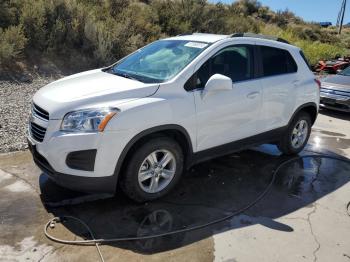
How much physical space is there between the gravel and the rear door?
3683mm

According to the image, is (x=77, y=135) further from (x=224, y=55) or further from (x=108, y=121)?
(x=224, y=55)

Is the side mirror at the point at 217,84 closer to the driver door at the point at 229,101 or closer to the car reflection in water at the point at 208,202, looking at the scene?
the driver door at the point at 229,101

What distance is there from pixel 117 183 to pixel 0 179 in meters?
1.69

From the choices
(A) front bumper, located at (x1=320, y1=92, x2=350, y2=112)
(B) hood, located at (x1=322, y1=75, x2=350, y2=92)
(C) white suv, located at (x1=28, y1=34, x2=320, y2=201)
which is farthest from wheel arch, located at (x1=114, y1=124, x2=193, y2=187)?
(B) hood, located at (x1=322, y1=75, x2=350, y2=92)

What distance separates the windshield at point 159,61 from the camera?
482 centimetres

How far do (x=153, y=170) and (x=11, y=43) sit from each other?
7245mm

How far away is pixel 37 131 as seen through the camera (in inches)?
170

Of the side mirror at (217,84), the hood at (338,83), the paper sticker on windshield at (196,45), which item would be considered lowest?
the hood at (338,83)

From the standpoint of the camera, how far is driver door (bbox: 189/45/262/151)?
481cm

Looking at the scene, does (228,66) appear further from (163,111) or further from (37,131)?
(37,131)

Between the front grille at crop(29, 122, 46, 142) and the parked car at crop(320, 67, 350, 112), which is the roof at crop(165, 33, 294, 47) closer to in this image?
the front grille at crop(29, 122, 46, 142)

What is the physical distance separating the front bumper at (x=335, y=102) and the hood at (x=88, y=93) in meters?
7.11

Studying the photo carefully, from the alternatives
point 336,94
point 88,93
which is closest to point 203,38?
point 88,93

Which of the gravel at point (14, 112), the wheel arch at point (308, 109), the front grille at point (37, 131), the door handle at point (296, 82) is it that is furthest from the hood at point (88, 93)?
the wheel arch at point (308, 109)
